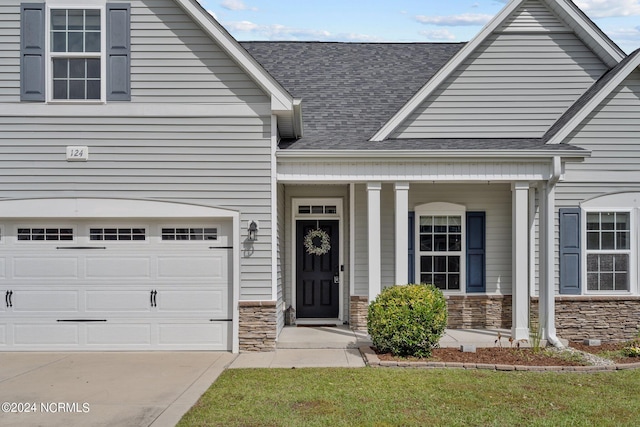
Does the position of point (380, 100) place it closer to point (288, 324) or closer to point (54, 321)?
point (288, 324)

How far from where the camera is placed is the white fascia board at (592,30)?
12258mm

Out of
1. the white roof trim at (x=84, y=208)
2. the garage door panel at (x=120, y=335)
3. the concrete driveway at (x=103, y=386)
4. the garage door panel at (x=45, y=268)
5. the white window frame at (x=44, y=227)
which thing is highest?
the white roof trim at (x=84, y=208)

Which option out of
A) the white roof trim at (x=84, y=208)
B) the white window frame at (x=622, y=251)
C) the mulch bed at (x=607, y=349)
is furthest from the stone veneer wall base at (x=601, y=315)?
the white roof trim at (x=84, y=208)

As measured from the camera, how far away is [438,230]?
508 inches

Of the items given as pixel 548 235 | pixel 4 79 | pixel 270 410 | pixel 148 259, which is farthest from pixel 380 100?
pixel 270 410

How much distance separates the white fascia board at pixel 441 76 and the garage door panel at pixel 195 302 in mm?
4202

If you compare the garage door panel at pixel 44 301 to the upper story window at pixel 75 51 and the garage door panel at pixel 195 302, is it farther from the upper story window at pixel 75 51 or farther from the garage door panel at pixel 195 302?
the upper story window at pixel 75 51

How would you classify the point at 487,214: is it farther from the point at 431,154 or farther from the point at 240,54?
the point at 240,54

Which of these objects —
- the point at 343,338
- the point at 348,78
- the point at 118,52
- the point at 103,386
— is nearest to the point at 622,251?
the point at 343,338

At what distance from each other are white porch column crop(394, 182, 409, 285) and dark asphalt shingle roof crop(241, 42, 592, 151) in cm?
76

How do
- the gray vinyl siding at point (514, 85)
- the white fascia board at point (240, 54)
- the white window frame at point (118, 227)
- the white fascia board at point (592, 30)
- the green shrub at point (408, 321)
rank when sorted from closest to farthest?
the green shrub at point (408, 321) < the white fascia board at point (240, 54) < the white window frame at point (118, 227) < the white fascia board at point (592, 30) < the gray vinyl siding at point (514, 85)

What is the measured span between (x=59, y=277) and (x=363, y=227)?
18.7ft

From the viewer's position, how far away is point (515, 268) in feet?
36.6

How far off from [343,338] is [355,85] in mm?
5715
